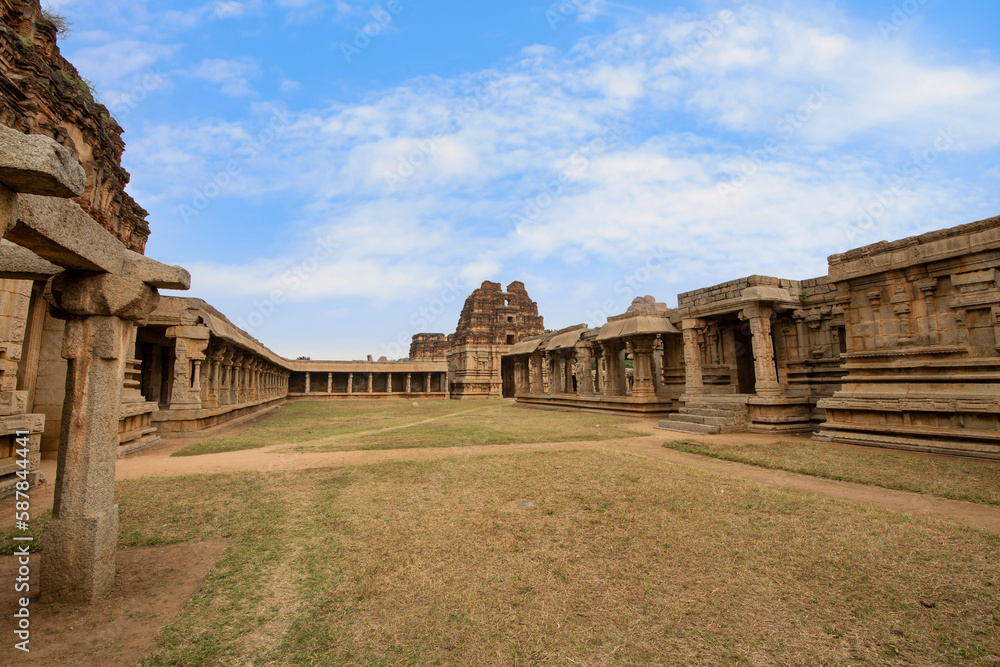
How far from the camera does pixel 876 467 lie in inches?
283

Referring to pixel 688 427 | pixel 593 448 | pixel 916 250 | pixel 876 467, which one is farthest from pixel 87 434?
pixel 916 250

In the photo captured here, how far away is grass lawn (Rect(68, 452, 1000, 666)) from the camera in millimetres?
2648

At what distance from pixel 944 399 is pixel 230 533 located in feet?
38.8

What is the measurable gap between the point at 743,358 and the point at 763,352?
13.4 feet

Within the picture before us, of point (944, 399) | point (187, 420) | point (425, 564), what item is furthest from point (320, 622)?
point (187, 420)

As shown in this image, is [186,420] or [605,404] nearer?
[186,420]

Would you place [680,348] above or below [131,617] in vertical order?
above

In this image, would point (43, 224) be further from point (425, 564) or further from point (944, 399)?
point (944, 399)

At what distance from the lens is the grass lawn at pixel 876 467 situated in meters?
5.82

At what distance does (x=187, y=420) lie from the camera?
12922 millimetres

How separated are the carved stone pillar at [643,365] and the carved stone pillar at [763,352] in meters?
5.09

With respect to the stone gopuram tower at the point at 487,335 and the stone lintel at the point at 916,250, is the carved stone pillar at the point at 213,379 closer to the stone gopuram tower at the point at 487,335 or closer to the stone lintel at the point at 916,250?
the stone lintel at the point at 916,250

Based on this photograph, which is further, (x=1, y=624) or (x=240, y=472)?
(x=240, y=472)

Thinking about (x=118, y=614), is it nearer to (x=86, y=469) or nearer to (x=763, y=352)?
(x=86, y=469)
